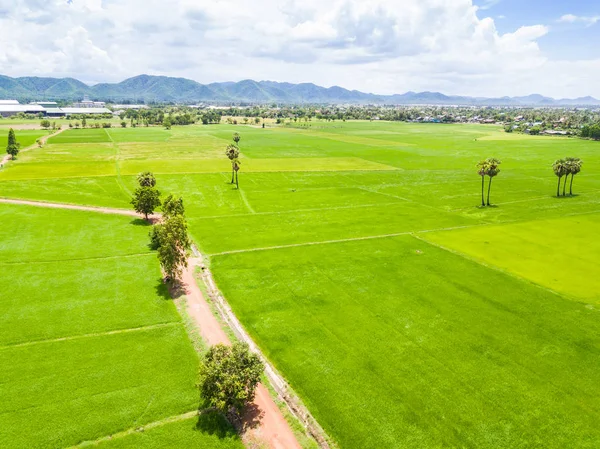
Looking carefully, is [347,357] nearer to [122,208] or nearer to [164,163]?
[122,208]

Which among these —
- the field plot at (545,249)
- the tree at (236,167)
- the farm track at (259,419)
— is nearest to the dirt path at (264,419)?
the farm track at (259,419)

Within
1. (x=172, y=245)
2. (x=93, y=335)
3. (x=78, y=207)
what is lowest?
(x=93, y=335)

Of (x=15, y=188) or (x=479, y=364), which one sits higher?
(x=15, y=188)

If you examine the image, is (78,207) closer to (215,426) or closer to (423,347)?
(215,426)

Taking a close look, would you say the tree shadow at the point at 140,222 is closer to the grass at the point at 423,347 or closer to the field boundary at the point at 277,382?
the grass at the point at 423,347

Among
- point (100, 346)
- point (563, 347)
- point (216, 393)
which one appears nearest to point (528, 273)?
point (563, 347)

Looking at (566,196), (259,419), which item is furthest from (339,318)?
(566,196)
